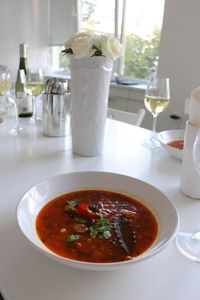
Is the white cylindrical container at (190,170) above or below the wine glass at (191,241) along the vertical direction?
above

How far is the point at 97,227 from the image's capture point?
23.0 inches

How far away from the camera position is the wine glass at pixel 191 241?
22.5 inches

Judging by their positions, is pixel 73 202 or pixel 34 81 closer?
pixel 73 202

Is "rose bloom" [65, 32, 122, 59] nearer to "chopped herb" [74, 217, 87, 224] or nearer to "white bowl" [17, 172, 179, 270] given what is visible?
"white bowl" [17, 172, 179, 270]

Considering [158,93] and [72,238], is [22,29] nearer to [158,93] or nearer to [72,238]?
[158,93]

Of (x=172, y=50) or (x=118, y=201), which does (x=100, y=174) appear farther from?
(x=172, y=50)

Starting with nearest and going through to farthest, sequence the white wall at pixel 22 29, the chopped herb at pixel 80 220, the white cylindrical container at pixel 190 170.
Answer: the chopped herb at pixel 80 220, the white cylindrical container at pixel 190 170, the white wall at pixel 22 29

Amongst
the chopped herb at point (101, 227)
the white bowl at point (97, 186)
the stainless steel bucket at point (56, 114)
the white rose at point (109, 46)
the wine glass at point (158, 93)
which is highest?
the white rose at point (109, 46)

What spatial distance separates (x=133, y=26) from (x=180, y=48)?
A: 81cm

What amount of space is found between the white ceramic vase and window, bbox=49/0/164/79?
6.53 ft

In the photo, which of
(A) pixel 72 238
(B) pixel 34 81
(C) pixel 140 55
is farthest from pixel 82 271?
(C) pixel 140 55

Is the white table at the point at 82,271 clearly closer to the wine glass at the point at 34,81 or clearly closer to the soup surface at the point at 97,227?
the soup surface at the point at 97,227

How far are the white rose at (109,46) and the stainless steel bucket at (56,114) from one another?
0.29 metres

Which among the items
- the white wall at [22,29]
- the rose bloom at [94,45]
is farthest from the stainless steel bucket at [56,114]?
the white wall at [22,29]
